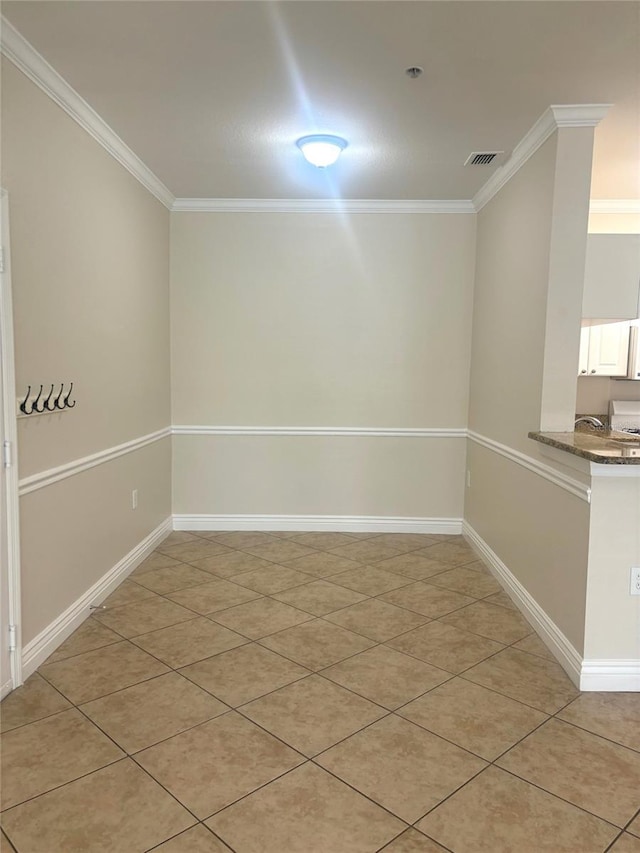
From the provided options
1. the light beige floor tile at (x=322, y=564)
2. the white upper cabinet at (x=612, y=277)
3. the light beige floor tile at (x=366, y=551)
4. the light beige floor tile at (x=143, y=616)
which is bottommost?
the light beige floor tile at (x=143, y=616)

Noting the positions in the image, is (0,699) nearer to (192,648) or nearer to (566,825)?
(192,648)

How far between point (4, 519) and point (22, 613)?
464 mm

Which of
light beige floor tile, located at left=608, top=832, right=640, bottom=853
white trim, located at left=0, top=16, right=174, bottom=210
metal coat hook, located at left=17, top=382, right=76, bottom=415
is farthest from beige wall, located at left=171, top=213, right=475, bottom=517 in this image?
light beige floor tile, located at left=608, top=832, right=640, bottom=853

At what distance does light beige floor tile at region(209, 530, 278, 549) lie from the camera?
4.70m

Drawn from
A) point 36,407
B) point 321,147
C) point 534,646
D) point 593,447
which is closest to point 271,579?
point 534,646

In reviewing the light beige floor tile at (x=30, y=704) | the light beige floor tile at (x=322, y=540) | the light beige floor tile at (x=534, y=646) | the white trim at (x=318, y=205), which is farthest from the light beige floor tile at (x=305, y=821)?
the white trim at (x=318, y=205)

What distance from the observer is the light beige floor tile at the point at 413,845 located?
1.71 metres

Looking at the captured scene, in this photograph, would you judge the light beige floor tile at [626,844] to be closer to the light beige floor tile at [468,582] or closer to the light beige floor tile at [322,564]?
the light beige floor tile at [468,582]

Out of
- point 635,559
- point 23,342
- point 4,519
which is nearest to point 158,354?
point 23,342

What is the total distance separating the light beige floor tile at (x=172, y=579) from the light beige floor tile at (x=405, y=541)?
59.9 inches

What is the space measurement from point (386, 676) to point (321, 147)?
284cm

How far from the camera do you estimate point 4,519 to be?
242 cm

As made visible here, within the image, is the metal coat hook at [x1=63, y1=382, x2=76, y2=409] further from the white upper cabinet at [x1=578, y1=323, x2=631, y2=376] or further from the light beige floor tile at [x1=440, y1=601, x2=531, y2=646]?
the white upper cabinet at [x1=578, y1=323, x2=631, y2=376]

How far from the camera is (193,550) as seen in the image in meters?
4.53
